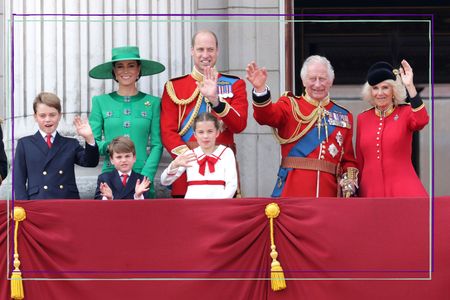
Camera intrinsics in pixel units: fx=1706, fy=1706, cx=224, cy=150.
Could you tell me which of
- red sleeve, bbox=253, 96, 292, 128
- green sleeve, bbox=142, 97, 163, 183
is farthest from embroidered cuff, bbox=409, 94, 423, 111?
green sleeve, bbox=142, 97, 163, 183

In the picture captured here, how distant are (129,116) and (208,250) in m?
1.39

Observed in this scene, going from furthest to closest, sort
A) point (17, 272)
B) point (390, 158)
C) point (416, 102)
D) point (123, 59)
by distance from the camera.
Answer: point (123, 59), point (390, 158), point (416, 102), point (17, 272)

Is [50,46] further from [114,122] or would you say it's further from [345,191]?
[345,191]

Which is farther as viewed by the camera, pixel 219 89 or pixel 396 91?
pixel 219 89

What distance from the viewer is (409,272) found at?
1148 cm

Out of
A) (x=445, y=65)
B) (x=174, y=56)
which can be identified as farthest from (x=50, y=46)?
(x=445, y=65)

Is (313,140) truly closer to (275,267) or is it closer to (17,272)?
(275,267)

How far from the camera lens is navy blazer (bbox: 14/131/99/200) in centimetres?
1190

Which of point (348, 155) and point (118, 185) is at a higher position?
point (348, 155)

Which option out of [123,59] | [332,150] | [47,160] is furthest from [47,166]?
[332,150]

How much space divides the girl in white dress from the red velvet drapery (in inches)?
Result: 10.5

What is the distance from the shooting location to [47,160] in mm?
11953

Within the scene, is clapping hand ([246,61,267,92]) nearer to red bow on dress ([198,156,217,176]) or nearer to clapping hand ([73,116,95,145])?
red bow on dress ([198,156,217,176])

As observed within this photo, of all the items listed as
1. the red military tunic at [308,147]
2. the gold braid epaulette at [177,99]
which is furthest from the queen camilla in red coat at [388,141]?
the gold braid epaulette at [177,99]
